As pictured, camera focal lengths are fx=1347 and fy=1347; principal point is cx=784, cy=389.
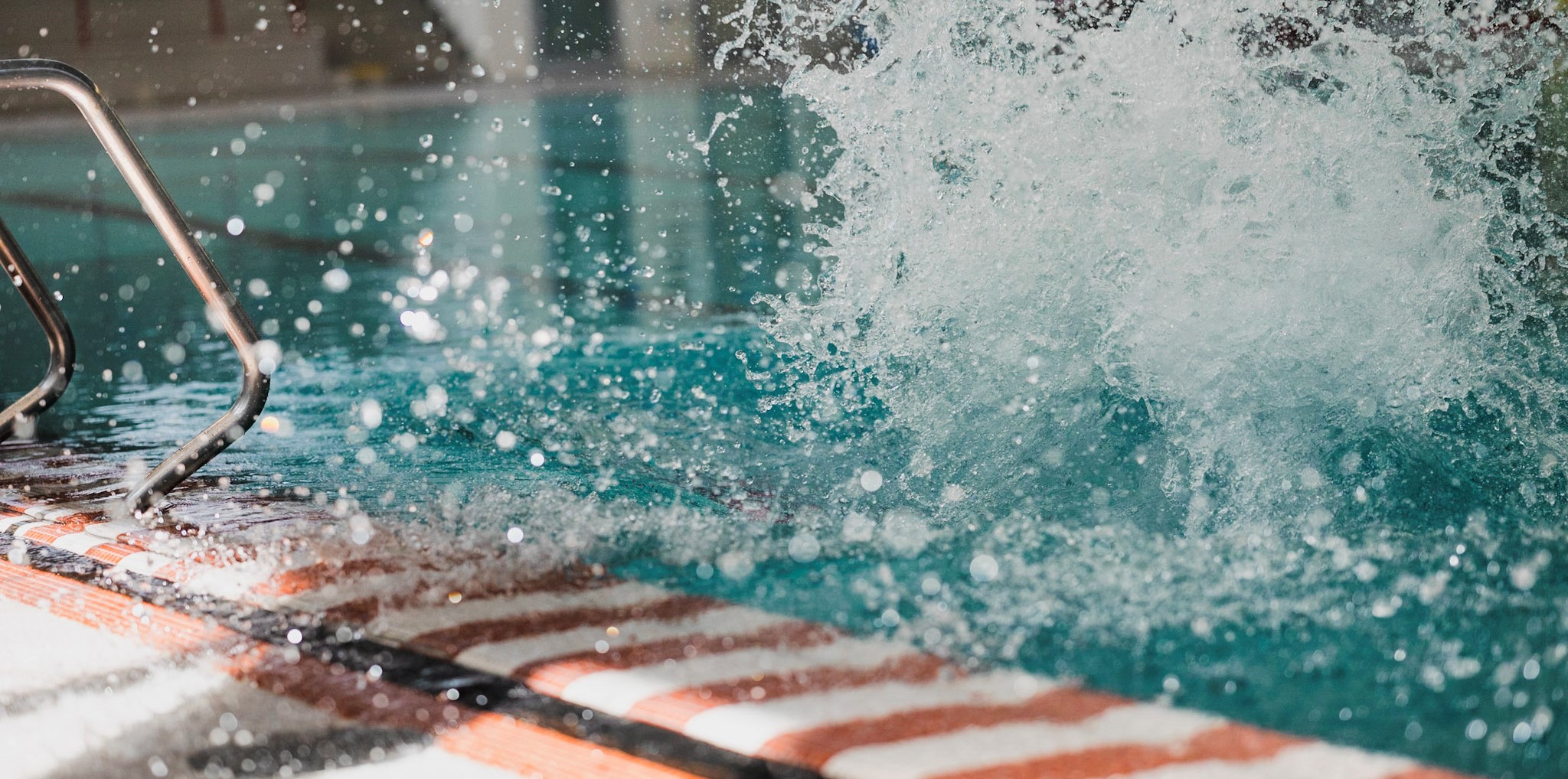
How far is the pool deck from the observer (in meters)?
1.10

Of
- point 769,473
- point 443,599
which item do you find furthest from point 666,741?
point 769,473

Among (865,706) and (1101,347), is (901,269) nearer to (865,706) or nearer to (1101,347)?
(1101,347)

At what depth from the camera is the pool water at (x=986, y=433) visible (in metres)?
1.37

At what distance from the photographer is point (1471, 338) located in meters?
2.34

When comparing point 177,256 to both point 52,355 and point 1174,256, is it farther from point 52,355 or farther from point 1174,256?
point 1174,256

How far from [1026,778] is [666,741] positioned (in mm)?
304

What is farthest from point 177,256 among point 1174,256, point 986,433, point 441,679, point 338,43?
point 338,43

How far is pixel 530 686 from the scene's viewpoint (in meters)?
1.27

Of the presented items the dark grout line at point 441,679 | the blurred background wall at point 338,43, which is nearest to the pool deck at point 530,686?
the dark grout line at point 441,679

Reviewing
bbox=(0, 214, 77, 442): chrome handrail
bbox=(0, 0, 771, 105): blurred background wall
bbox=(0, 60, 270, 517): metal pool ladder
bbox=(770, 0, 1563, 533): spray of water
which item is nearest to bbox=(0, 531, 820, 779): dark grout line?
bbox=(0, 60, 270, 517): metal pool ladder

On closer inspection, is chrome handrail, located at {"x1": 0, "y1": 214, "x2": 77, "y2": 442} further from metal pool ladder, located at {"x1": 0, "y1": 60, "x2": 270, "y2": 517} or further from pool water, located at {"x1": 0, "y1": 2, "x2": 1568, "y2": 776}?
metal pool ladder, located at {"x1": 0, "y1": 60, "x2": 270, "y2": 517}

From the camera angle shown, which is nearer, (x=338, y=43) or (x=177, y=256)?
(x=177, y=256)

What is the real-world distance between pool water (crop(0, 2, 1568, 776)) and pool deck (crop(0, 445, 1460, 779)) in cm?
8

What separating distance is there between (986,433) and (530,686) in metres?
1.14
